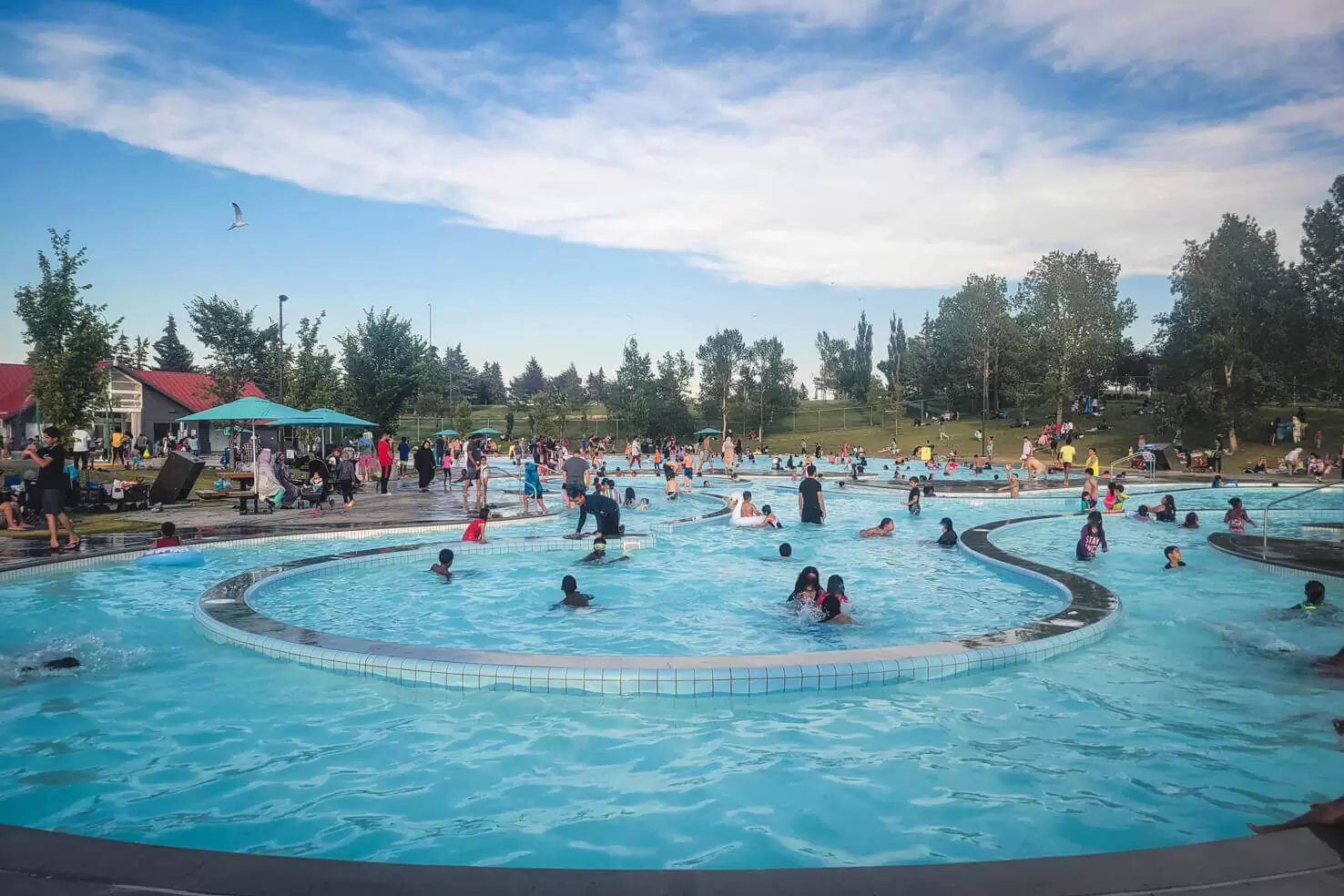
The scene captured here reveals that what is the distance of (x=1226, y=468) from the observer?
119 feet

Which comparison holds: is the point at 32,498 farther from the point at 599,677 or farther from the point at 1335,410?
the point at 1335,410

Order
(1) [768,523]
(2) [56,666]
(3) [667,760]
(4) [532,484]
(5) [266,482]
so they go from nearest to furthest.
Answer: (3) [667,760] < (2) [56,666] < (1) [768,523] < (5) [266,482] < (4) [532,484]

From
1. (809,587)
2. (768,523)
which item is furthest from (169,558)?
(768,523)

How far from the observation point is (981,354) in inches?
2763

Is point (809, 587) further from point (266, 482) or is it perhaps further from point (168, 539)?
point (266, 482)

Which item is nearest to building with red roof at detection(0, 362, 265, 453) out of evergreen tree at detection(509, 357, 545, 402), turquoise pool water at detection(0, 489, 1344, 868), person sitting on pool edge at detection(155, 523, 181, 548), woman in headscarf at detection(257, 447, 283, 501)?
woman in headscarf at detection(257, 447, 283, 501)

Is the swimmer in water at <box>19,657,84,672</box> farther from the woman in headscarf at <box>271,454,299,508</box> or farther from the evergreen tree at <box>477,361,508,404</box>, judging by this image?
the evergreen tree at <box>477,361,508,404</box>

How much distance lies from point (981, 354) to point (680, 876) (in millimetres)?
72848

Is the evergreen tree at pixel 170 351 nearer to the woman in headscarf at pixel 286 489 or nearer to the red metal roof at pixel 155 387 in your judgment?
the red metal roof at pixel 155 387

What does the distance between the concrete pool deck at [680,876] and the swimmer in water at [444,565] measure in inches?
311

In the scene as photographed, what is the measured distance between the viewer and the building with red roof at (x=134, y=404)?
141 ft

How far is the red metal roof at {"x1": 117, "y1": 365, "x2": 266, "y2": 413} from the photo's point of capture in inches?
1764

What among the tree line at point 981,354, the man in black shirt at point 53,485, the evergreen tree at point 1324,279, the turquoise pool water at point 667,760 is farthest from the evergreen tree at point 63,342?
the evergreen tree at point 1324,279

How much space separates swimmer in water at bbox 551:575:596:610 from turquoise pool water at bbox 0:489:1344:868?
10.6 ft
